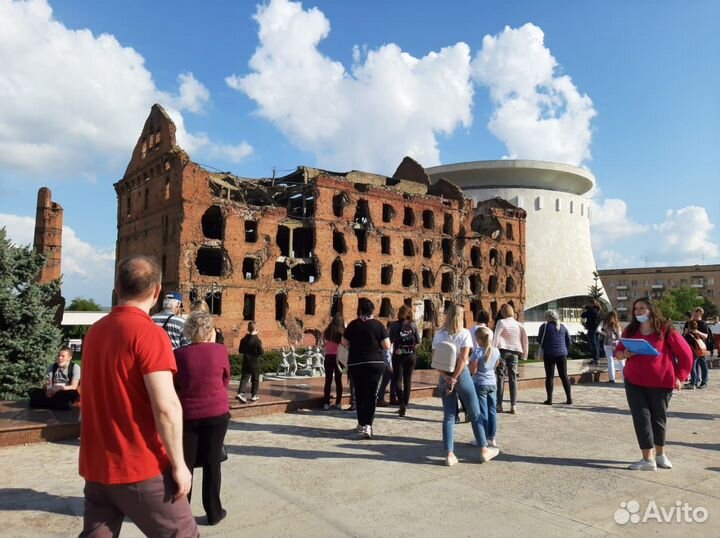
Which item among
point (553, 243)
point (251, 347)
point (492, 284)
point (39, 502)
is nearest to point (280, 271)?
point (492, 284)

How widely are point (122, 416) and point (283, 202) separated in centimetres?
3306

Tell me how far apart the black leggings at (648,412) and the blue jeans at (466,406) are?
155 centimetres

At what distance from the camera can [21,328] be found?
1340 centimetres

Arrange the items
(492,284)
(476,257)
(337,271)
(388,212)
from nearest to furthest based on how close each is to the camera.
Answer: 1. (337,271)
2. (388,212)
3. (476,257)
4. (492,284)

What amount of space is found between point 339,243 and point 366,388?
2798 centimetres

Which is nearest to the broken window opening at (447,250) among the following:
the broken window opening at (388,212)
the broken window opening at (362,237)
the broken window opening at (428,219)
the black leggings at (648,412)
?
the broken window opening at (428,219)

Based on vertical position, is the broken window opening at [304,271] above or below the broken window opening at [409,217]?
below

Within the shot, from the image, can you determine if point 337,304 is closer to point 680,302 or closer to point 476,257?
point 476,257

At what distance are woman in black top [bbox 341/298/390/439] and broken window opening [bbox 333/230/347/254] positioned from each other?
86.7ft

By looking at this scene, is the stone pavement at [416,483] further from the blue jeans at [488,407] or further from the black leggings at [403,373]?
the black leggings at [403,373]

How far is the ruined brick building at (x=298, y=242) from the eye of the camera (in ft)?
93.8

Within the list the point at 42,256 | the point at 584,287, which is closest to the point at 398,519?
the point at 42,256

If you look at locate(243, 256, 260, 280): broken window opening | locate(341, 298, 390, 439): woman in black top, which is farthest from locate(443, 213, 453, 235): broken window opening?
locate(341, 298, 390, 439): woman in black top
